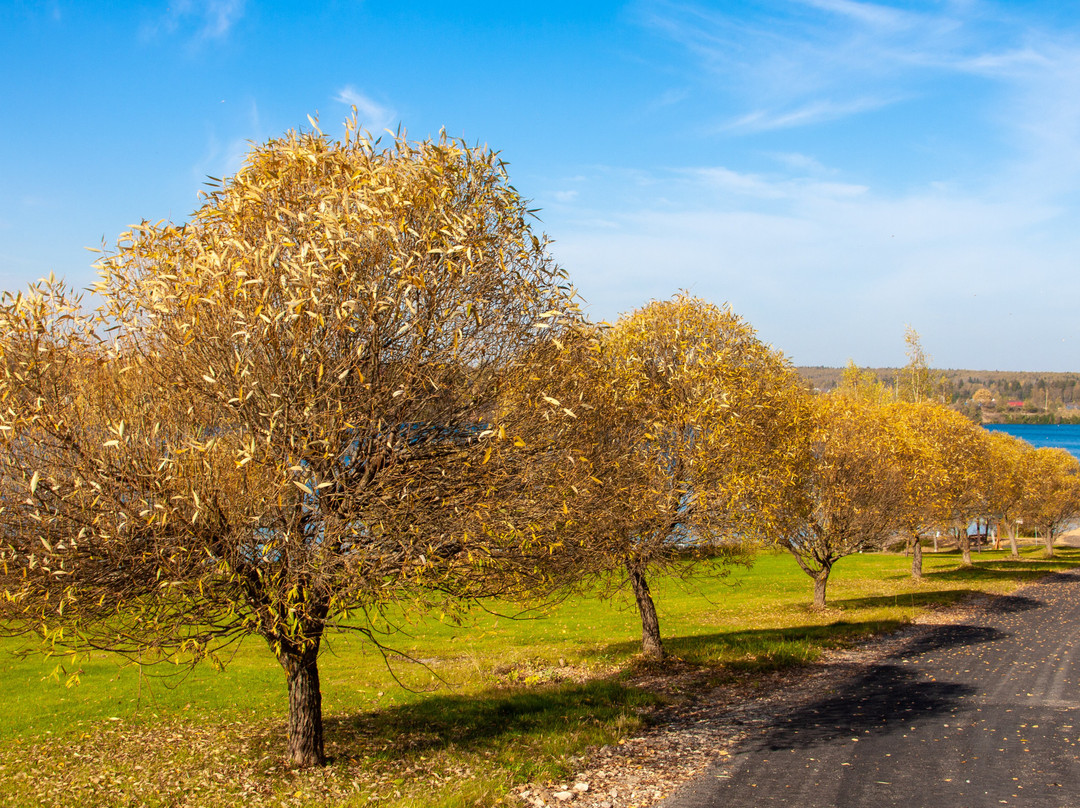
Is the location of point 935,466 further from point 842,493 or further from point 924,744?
point 924,744

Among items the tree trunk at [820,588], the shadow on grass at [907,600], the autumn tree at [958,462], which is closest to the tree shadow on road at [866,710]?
the tree trunk at [820,588]

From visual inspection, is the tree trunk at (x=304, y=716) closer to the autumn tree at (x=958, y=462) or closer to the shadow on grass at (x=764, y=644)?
the shadow on grass at (x=764, y=644)

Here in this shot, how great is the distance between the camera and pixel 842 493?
32375 mm

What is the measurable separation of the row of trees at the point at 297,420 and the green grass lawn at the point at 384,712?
1.61 meters

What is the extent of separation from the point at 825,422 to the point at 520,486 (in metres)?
25.7

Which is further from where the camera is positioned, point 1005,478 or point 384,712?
point 1005,478

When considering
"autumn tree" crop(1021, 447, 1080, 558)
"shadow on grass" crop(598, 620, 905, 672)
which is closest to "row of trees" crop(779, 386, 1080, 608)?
"shadow on grass" crop(598, 620, 905, 672)

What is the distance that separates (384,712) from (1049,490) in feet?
218

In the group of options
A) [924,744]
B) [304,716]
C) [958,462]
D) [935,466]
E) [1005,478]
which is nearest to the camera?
[304,716]

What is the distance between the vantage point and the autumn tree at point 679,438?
18.6 meters

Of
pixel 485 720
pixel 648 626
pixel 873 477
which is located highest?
pixel 873 477

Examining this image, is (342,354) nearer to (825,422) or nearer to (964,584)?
(825,422)

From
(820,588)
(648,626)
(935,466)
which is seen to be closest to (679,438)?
(648,626)

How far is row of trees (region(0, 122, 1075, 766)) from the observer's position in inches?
398
